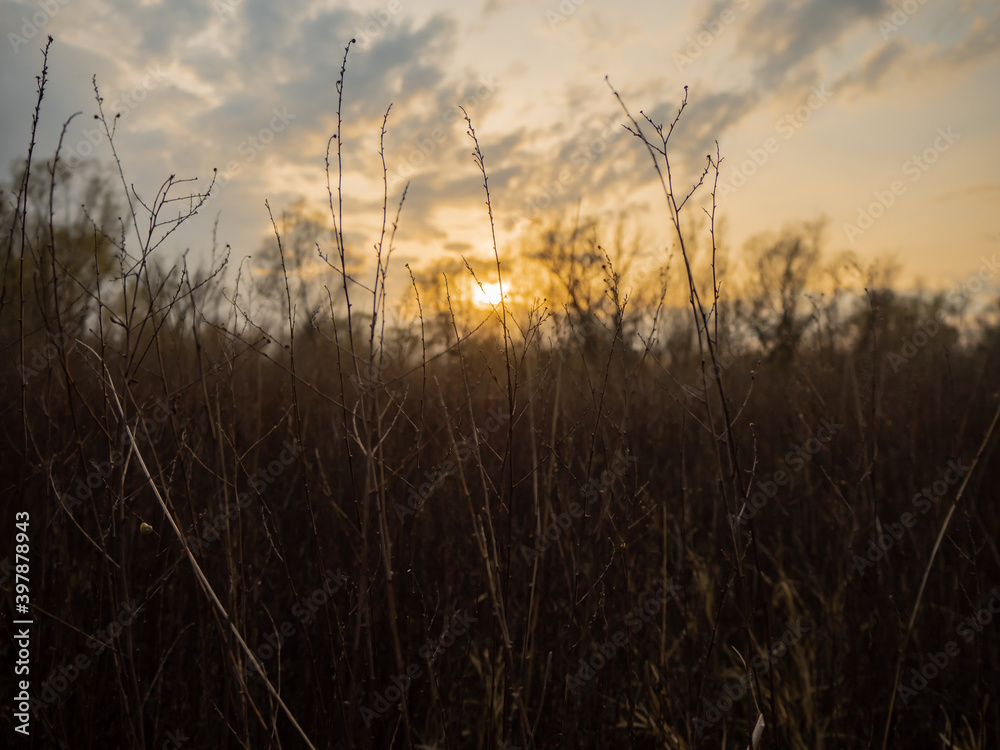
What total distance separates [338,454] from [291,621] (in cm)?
118

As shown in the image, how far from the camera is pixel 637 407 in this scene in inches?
203

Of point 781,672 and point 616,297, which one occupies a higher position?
point 616,297

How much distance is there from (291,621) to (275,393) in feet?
10.4

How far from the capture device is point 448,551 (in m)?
3.25

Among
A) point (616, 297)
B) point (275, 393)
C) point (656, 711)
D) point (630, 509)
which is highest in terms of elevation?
point (275, 393)

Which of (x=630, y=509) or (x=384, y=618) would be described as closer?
(x=630, y=509)

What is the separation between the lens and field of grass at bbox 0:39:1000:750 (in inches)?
60.7

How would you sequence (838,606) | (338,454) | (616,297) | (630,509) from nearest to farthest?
(616,297) < (630,509) < (838,606) < (338,454)

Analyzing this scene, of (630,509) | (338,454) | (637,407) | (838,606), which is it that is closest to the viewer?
(630,509)

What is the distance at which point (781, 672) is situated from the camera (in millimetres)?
3236

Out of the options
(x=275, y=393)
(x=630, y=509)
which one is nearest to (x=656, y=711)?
(x=630, y=509)

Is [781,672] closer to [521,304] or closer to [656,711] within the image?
[656,711]

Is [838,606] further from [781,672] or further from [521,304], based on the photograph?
[521,304]

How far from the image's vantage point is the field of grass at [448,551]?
1542mm
